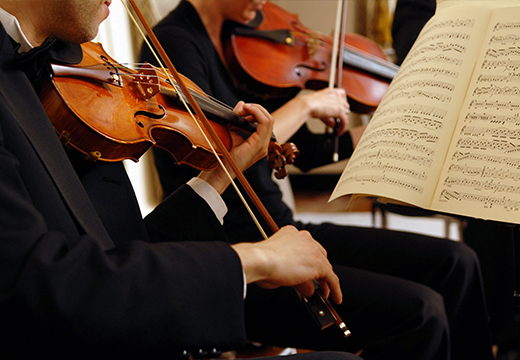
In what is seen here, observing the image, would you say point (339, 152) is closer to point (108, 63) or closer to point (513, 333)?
point (513, 333)

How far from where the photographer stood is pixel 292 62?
1450mm

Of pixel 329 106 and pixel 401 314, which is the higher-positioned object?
pixel 329 106

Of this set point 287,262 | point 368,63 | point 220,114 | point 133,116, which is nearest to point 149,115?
point 133,116

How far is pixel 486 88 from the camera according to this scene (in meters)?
0.69

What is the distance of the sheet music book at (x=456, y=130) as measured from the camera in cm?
65

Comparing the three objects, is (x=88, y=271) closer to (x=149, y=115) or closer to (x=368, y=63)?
(x=149, y=115)

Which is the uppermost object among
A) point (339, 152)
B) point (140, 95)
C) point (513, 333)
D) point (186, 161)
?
point (140, 95)

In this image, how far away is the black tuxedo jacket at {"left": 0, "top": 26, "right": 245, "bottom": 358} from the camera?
448 millimetres

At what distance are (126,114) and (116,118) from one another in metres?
0.02

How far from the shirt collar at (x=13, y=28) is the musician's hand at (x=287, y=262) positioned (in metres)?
0.44

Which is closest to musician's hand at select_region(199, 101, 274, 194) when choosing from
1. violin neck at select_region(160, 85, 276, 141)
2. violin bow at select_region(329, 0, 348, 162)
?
violin neck at select_region(160, 85, 276, 141)

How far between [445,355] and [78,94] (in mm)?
839

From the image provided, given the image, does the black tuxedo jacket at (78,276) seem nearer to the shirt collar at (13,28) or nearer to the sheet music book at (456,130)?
the shirt collar at (13,28)

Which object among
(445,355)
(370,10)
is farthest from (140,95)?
(370,10)
